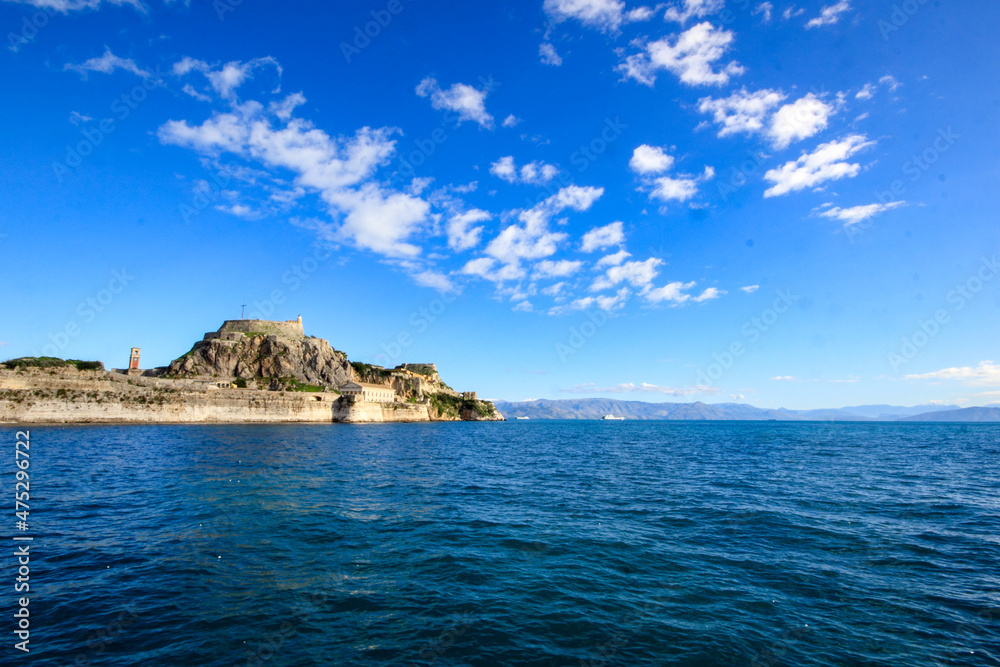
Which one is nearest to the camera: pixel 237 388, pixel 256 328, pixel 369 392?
pixel 237 388

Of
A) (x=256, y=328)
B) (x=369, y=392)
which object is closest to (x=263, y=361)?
(x=256, y=328)

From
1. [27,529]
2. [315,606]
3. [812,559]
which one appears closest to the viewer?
[315,606]

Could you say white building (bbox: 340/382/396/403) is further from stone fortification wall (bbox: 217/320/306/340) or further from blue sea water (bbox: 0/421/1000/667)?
blue sea water (bbox: 0/421/1000/667)

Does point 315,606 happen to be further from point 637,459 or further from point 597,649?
point 637,459

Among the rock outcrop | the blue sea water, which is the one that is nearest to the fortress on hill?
the rock outcrop

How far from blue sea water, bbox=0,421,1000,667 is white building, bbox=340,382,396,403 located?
8248 cm

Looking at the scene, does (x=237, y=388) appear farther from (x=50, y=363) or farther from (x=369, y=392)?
(x=50, y=363)

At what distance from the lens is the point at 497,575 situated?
39.5ft

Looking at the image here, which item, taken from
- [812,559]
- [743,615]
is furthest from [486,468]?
[743,615]

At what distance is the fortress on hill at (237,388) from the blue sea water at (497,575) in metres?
53.3

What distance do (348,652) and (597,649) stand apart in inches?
176

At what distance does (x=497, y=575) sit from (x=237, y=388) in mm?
99924

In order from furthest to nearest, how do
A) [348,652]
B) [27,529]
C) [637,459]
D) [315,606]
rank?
[637,459] < [27,529] < [315,606] < [348,652]

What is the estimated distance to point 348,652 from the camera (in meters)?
7.97
